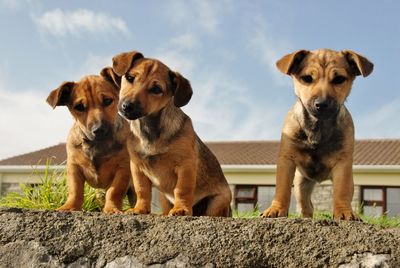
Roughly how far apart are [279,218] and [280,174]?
0.39 m

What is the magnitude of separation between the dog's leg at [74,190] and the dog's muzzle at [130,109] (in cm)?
119

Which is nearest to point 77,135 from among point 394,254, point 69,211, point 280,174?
point 69,211

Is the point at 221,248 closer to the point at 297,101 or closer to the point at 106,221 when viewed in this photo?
the point at 106,221

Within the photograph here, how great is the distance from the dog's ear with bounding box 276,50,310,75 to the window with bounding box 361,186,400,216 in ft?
54.2

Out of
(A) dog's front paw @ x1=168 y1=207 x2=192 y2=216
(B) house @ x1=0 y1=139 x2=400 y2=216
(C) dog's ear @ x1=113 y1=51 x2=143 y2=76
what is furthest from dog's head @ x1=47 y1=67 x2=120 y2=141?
(B) house @ x1=0 y1=139 x2=400 y2=216

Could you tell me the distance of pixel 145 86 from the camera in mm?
4105

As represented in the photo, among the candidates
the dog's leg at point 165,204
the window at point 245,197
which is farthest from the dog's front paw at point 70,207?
the window at point 245,197

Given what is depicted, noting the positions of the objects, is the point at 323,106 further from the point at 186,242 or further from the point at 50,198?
the point at 50,198

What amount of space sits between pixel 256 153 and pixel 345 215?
756 inches

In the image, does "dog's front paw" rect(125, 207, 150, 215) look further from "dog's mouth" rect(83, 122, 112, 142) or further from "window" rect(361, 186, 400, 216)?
"window" rect(361, 186, 400, 216)

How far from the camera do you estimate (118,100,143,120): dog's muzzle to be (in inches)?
155

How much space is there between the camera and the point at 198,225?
4.17 m

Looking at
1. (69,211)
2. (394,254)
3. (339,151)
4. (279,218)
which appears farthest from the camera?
(69,211)

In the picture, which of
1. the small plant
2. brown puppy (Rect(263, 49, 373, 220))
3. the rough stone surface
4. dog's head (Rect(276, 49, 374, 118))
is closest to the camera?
the rough stone surface
